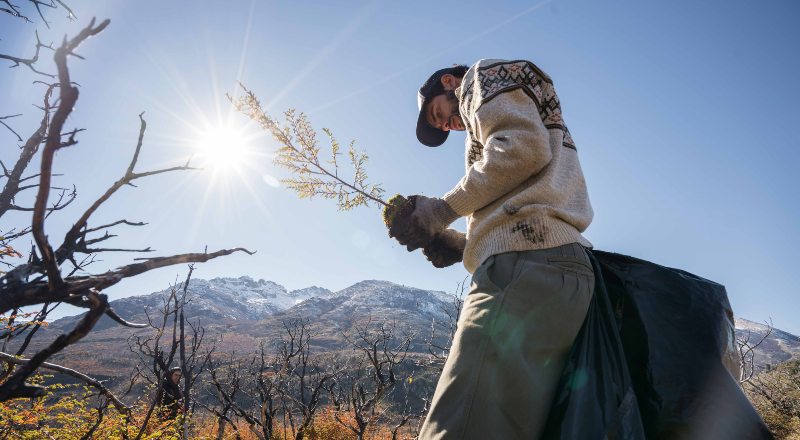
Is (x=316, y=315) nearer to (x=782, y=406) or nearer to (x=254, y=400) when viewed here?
(x=254, y=400)

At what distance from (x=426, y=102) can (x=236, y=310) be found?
163m

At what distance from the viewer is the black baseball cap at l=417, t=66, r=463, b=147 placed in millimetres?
2270

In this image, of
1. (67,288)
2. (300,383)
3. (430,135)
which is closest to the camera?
(67,288)

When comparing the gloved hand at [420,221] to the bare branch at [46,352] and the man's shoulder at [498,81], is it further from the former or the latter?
the bare branch at [46,352]

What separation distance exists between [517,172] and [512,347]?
2.16 ft

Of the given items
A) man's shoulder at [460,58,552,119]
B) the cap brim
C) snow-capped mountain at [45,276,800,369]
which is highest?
the cap brim

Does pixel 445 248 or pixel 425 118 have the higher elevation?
pixel 425 118

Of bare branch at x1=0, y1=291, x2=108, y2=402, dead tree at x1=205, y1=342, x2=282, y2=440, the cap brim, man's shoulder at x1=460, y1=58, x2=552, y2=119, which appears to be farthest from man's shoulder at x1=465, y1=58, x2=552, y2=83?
dead tree at x1=205, y1=342, x2=282, y2=440

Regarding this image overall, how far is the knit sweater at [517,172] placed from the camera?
137 cm

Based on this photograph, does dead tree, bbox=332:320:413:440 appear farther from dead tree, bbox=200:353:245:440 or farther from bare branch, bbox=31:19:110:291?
bare branch, bbox=31:19:110:291

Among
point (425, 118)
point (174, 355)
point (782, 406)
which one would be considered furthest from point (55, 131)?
point (782, 406)

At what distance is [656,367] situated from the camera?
113cm

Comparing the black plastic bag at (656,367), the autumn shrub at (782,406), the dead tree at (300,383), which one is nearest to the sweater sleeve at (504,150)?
the black plastic bag at (656,367)

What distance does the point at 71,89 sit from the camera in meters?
0.58
